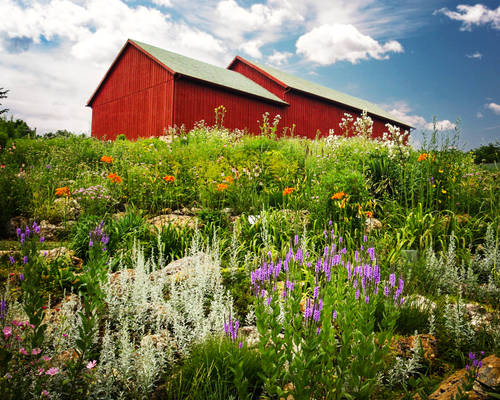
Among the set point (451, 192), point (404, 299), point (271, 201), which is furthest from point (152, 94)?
point (404, 299)

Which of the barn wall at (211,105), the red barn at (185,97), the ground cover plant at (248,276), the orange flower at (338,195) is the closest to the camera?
the ground cover plant at (248,276)

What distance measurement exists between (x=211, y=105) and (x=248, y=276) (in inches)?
631

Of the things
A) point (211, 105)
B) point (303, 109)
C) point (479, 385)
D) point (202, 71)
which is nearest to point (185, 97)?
point (211, 105)

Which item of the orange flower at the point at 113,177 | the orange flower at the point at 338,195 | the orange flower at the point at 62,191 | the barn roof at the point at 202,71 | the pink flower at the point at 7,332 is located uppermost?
the barn roof at the point at 202,71

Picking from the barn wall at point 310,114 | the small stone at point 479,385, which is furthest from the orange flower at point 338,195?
the barn wall at point 310,114

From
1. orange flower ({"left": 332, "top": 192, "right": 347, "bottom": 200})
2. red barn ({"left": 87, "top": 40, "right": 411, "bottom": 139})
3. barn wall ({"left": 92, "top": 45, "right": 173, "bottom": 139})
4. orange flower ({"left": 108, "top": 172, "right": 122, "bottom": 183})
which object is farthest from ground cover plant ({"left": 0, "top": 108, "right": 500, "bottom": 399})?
barn wall ({"left": 92, "top": 45, "right": 173, "bottom": 139})

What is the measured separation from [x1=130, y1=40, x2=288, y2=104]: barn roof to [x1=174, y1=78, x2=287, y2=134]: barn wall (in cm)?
38

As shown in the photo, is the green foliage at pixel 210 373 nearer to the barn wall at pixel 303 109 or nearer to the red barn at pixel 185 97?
the red barn at pixel 185 97

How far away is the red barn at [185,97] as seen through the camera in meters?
17.2

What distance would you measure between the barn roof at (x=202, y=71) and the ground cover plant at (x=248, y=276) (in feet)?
32.0

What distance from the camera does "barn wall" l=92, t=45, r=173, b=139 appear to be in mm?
17422

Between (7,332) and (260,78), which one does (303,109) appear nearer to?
(260,78)

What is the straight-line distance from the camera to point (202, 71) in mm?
19156

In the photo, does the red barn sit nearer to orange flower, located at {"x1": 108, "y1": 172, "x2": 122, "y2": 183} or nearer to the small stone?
orange flower, located at {"x1": 108, "y1": 172, "x2": 122, "y2": 183}
